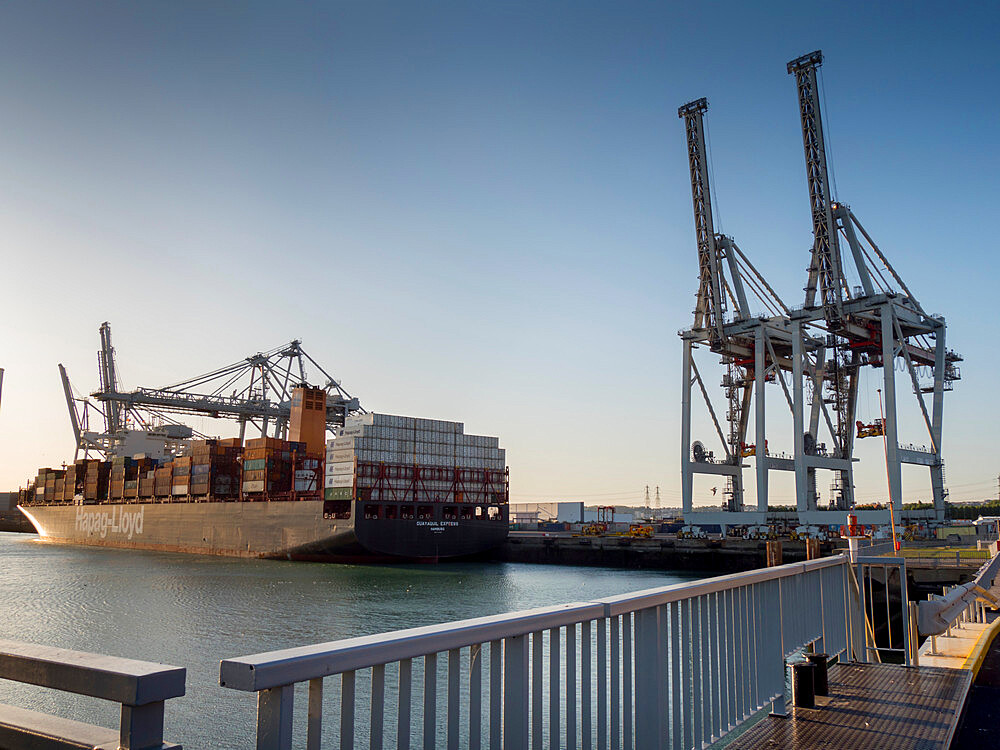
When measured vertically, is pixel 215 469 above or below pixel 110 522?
above

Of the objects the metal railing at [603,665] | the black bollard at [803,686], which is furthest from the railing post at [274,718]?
the black bollard at [803,686]

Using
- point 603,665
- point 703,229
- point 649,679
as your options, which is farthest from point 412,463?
point 603,665

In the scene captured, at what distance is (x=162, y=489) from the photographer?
74.1 meters

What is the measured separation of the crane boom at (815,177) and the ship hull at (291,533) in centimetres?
3098

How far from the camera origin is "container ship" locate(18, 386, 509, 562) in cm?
5572

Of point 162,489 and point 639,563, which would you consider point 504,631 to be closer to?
point 639,563

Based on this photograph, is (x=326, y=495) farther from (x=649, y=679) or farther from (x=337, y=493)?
(x=649, y=679)

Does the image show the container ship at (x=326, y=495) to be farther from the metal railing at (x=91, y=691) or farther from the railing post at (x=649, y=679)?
the metal railing at (x=91, y=691)

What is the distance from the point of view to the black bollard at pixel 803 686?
6031mm

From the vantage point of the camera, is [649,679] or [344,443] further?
[344,443]

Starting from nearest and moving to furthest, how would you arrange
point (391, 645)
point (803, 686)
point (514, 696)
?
point (391, 645) → point (514, 696) → point (803, 686)

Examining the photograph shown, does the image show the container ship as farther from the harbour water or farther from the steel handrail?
the steel handrail

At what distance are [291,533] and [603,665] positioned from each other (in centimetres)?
5762

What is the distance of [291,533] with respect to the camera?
2276 inches
